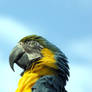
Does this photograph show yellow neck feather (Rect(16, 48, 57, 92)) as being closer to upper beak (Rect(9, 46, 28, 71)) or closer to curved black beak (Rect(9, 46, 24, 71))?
upper beak (Rect(9, 46, 28, 71))

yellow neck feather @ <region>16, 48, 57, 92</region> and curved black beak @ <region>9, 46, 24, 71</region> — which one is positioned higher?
curved black beak @ <region>9, 46, 24, 71</region>

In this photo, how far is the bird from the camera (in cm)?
766

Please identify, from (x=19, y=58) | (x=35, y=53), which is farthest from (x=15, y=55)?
(x=35, y=53)

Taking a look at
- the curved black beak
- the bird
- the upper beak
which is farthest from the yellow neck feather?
the curved black beak

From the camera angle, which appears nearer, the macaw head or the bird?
the bird

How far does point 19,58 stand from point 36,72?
516mm

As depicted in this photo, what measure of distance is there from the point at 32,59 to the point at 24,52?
272mm

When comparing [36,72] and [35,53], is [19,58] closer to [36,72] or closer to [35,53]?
[35,53]

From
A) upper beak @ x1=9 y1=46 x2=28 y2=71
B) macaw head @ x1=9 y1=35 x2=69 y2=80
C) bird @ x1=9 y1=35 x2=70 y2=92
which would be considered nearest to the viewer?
bird @ x1=9 y1=35 x2=70 y2=92

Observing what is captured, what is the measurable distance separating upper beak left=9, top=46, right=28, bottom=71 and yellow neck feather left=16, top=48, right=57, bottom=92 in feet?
0.89

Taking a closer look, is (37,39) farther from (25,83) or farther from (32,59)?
(25,83)

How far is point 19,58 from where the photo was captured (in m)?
8.19

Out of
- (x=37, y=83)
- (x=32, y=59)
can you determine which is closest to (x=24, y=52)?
(x=32, y=59)

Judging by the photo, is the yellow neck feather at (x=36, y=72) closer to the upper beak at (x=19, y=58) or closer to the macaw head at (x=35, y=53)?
the macaw head at (x=35, y=53)
